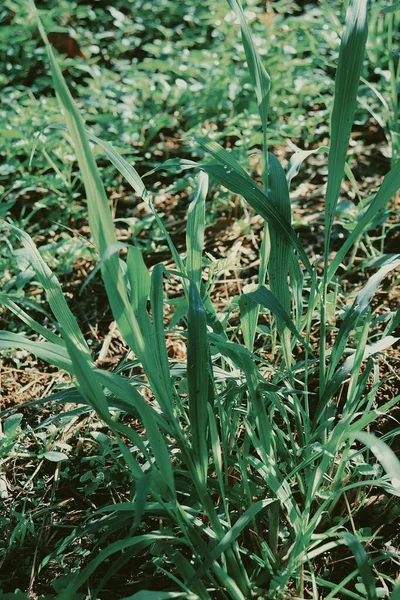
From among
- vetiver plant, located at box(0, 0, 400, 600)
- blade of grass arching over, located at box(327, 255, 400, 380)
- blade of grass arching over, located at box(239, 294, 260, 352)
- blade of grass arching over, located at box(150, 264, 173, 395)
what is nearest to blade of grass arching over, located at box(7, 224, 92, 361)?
vetiver plant, located at box(0, 0, 400, 600)

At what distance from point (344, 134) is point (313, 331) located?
697 mm

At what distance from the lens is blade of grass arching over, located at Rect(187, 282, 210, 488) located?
36.6 inches

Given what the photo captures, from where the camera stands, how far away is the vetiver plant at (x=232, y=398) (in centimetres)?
89

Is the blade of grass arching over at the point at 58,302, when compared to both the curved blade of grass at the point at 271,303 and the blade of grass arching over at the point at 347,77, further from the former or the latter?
the blade of grass arching over at the point at 347,77

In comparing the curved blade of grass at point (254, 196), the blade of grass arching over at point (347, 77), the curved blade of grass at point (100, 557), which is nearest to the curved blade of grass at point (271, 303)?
the curved blade of grass at point (254, 196)

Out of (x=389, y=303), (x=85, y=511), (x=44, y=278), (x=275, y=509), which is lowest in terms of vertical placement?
(x=85, y=511)

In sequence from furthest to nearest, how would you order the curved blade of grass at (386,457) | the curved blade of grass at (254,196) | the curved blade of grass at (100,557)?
the curved blade of grass at (254,196) < the curved blade of grass at (100,557) < the curved blade of grass at (386,457)

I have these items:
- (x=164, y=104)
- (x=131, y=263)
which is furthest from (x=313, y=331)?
(x=164, y=104)

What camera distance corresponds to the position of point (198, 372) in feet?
3.09

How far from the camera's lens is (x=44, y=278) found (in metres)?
1.08

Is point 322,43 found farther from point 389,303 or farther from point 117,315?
point 117,315

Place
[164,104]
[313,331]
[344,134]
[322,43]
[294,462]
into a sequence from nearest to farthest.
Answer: [344,134] < [294,462] < [313,331] < [164,104] < [322,43]

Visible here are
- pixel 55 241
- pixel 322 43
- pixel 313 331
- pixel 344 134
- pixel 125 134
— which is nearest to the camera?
pixel 344 134

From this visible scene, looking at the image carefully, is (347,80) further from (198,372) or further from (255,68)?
(198,372)
